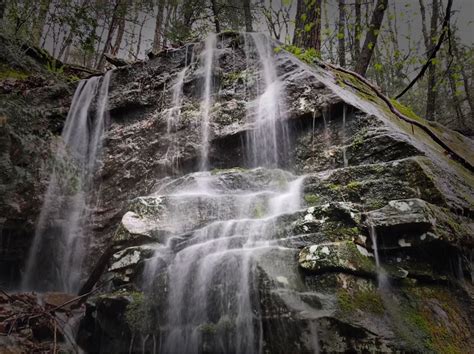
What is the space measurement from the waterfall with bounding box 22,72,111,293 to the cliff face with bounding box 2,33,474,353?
0.28 m

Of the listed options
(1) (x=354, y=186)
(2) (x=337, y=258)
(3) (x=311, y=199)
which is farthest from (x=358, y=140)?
(2) (x=337, y=258)

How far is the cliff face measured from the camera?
8.22ft

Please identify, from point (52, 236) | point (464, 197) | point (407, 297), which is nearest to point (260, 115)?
point (464, 197)

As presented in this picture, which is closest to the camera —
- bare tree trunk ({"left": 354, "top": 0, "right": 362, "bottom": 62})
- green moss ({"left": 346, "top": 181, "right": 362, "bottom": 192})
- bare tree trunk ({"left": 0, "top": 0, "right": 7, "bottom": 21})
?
green moss ({"left": 346, "top": 181, "right": 362, "bottom": 192})

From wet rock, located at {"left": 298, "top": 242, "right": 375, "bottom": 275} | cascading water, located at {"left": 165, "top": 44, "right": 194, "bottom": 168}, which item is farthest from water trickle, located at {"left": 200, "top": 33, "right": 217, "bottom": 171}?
wet rock, located at {"left": 298, "top": 242, "right": 375, "bottom": 275}

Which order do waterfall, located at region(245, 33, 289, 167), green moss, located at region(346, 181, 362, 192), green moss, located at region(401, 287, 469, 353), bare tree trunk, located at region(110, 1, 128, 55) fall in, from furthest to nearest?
1. bare tree trunk, located at region(110, 1, 128, 55)
2. waterfall, located at region(245, 33, 289, 167)
3. green moss, located at region(346, 181, 362, 192)
4. green moss, located at region(401, 287, 469, 353)

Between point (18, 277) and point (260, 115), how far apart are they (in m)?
4.59

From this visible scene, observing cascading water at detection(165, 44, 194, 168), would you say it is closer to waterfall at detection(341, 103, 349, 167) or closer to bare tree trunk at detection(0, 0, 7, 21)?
waterfall at detection(341, 103, 349, 167)

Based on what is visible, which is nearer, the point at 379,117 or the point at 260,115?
the point at 379,117

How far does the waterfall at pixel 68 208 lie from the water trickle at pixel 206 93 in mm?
2002

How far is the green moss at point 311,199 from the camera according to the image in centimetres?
369

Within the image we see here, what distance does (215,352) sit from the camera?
102 inches

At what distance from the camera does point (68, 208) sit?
582 centimetres

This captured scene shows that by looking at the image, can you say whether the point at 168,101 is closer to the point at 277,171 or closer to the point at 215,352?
the point at 277,171
